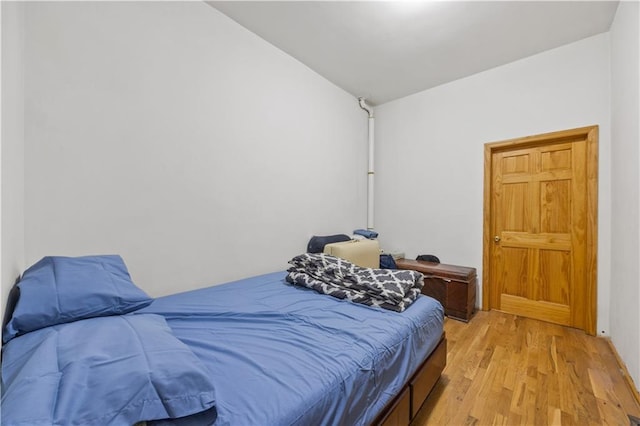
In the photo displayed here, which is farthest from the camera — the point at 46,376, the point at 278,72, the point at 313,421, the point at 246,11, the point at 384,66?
the point at 384,66

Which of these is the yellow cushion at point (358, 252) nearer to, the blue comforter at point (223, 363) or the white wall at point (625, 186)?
the blue comforter at point (223, 363)

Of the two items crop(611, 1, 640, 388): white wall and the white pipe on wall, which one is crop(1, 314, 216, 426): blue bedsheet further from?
the white pipe on wall

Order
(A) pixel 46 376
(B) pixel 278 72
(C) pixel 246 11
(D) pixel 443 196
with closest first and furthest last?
(A) pixel 46 376 < (C) pixel 246 11 < (B) pixel 278 72 < (D) pixel 443 196

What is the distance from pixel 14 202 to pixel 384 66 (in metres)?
3.28

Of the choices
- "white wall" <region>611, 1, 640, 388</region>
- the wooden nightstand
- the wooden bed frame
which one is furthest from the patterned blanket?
A: "white wall" <region>611, 1, 640, 388</region>

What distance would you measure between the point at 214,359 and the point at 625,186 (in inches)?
119

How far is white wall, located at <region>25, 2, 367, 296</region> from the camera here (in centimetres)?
148

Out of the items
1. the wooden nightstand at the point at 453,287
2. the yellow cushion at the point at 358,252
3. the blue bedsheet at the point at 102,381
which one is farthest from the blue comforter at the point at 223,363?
the wooden nightstand at the point at 453,287

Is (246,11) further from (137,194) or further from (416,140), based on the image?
(416,140)

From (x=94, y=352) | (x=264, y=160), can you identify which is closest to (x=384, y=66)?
(x=264, y=160)

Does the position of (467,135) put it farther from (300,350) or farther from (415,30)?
(300,350)

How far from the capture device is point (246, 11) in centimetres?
222

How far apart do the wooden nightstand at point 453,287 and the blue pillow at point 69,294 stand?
280 centimetres

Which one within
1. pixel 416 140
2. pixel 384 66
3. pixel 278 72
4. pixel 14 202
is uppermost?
pixel 384 66
